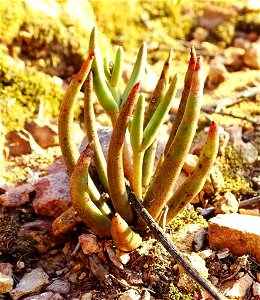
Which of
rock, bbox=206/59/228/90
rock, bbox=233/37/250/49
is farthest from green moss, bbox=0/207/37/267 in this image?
rock, bbox=233/37/250/49

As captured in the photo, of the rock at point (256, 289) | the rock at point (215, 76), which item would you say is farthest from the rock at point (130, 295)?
the rock at point (215, 76)

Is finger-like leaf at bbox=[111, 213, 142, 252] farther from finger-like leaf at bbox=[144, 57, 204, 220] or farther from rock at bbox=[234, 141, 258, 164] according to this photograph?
rock at bbox=[234, 141, 258, 164]

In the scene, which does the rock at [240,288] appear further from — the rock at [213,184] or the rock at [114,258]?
the rock at [213,184]

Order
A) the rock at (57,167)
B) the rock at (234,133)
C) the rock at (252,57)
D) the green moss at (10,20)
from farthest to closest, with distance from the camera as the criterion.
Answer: the rock at (252,57) → the green moss at (10,20) → the rock at (234,133) → the rock at (57,167)

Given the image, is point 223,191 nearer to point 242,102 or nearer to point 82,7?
point 242,102

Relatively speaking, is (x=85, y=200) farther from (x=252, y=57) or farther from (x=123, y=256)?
(x=252, y=57)
